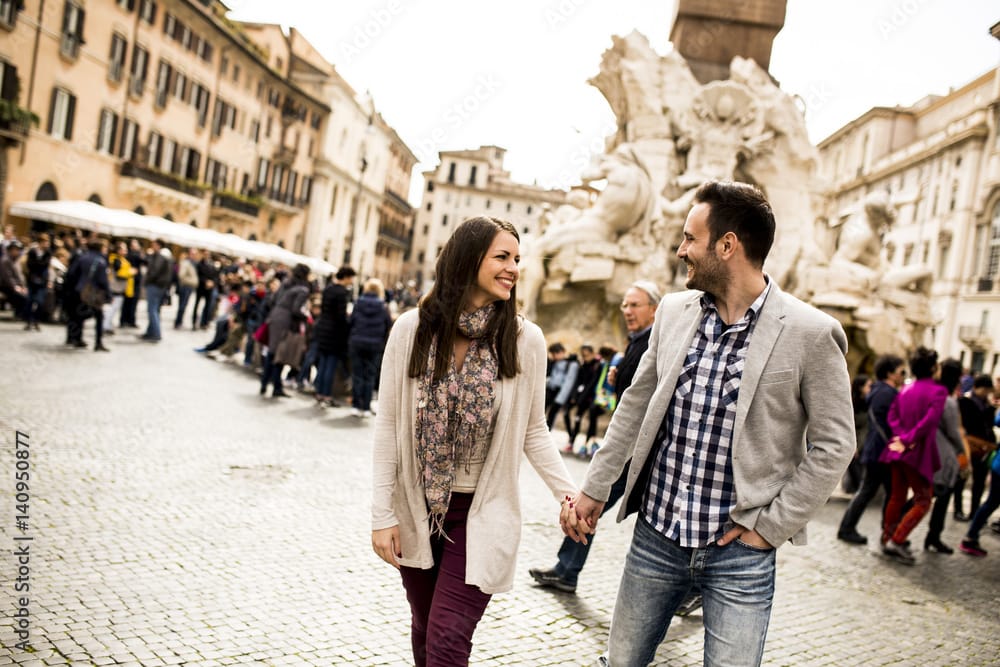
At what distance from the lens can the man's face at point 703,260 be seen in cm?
217

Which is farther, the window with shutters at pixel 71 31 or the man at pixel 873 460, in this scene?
the window with shutters at pixel 71 31

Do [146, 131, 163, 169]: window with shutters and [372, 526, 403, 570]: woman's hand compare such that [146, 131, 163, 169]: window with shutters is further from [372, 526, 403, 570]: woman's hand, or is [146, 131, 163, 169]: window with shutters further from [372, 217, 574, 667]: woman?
[372, 526, 403, 570]: woman's hand

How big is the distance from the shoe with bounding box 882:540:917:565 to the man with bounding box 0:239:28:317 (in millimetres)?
12315

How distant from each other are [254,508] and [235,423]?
2.85 m

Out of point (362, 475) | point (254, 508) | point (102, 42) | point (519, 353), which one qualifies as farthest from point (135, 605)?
point (102, 42)

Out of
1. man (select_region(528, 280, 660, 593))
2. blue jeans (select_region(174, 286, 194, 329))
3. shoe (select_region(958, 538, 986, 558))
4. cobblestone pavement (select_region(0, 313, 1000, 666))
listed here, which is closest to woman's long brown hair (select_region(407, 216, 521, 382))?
cobblestone pavement (select_region(0, 313, 1000, 666))

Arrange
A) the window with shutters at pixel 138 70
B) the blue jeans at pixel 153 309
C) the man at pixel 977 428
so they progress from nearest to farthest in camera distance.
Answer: the man at pixel 977 428 < the blue jeans at pixel 153 309 < the window with shutters at pixel 138 70

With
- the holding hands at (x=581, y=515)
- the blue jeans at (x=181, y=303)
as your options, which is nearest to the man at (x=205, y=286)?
the blue jeans at (x=181, y=303)

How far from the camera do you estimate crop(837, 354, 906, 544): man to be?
6.14 meters

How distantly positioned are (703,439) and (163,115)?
3473 cm

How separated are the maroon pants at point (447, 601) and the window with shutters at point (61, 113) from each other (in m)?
27.8

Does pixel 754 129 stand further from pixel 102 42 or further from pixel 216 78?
pixel 216 78

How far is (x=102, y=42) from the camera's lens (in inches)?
1078

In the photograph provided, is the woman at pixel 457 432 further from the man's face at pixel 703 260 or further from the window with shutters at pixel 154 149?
the window with shutters at pixel 154 149
